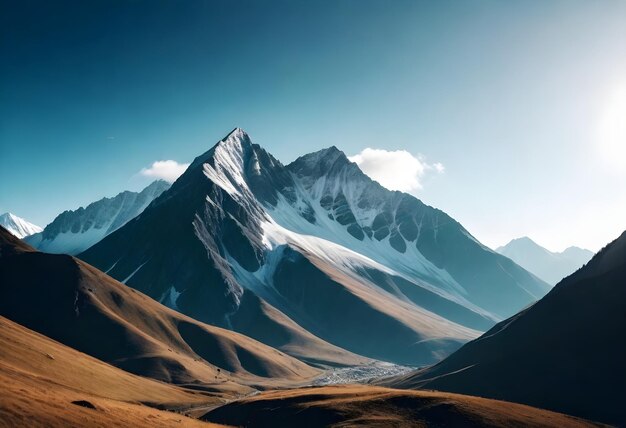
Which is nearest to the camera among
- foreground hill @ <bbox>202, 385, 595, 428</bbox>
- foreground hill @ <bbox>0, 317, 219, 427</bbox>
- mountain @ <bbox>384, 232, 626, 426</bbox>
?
foreground hill @ <bbox>0, 317, 219, 427</bbox>

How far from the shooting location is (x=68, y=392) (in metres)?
85.8

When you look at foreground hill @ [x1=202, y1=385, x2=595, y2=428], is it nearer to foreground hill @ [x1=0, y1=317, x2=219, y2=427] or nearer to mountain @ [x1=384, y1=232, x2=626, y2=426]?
foreground hill @ [x1=0, y1=317, x2=219, y2=427]

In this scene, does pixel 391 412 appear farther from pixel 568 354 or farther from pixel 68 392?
pixel 568 354

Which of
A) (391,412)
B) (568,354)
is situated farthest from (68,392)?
(568,354)

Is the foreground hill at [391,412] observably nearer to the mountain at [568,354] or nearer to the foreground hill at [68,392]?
the foreground hill at [68,392]

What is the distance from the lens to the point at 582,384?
446ft

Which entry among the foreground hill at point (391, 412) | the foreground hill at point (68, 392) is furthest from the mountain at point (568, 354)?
the foreground hill at point (68, 392)

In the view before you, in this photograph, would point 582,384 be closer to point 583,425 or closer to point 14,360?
point 583,425

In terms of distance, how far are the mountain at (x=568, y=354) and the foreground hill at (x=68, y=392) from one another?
88.4m

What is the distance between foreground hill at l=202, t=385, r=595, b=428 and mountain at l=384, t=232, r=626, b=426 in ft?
97.9

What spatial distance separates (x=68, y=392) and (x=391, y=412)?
57.5 metres

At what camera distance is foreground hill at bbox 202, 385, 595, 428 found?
93.5 m

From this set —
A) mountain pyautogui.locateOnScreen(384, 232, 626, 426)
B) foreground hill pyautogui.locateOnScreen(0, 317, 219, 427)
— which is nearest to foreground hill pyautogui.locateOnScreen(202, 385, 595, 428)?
foreground hill pyautogui.locateOnScreen(0, 317, 219, 427)

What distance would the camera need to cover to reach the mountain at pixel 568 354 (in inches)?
5207
